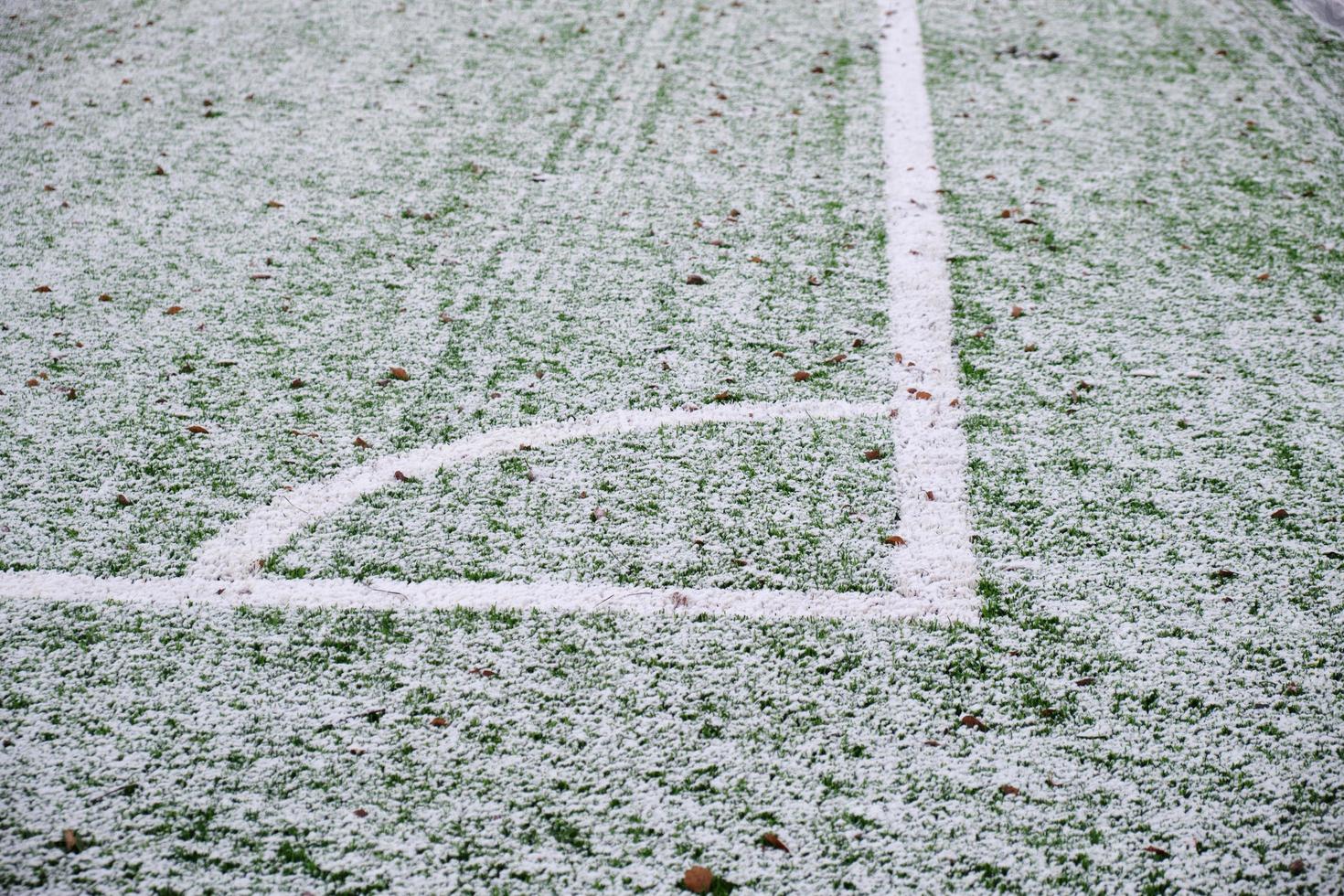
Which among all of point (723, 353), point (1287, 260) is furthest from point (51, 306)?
point (1287, 260)

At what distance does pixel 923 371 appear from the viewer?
10.2ft

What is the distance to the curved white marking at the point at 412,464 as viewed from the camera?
245 cm

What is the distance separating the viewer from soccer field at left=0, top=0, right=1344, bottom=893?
188 cm

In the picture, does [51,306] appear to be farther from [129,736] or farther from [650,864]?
[650,864]

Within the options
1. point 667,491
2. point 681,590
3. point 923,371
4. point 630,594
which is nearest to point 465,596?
point 630,594

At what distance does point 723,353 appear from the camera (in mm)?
3199

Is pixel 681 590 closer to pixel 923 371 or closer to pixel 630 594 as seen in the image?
pixel 630 594

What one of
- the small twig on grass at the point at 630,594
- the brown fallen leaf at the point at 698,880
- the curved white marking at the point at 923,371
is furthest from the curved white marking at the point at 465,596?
the brown fallen leaf at the point at 698,880

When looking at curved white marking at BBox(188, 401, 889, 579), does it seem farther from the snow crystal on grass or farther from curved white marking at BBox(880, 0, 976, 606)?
curved white marking at BBox(880, 0, 976, 606)

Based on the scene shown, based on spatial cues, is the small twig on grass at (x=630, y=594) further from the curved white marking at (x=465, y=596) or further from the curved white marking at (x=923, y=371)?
the curved white marking at (x=923, y=371)

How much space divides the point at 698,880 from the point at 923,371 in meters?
1.84

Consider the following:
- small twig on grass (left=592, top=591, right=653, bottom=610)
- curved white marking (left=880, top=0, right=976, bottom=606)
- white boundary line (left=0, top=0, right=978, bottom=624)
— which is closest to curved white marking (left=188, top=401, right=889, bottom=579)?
white boundary line (left=0, top=0, right=978, bottom=624)

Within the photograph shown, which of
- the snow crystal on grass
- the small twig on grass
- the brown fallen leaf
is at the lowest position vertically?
the brown fallen leaf

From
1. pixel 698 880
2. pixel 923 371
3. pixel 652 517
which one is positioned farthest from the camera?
pixel 923 371
